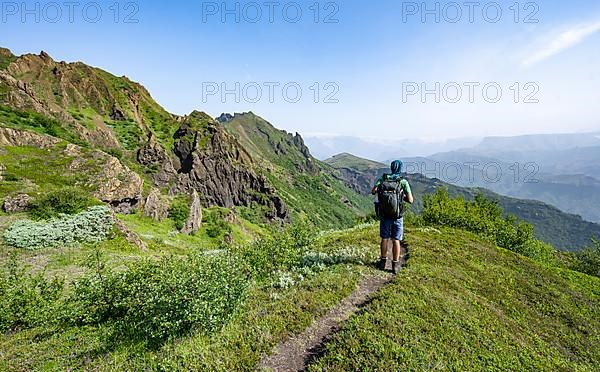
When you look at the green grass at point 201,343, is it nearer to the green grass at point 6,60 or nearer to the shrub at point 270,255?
the shrub at point 270,255

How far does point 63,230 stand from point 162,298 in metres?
16.8

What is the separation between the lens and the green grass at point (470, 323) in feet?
21.7

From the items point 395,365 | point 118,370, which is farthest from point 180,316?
point 395,365

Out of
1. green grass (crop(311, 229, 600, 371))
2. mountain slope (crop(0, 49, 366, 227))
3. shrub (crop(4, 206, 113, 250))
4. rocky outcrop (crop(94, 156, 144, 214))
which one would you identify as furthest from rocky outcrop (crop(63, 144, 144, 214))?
green grass (crop(311, 229, 600, 371))

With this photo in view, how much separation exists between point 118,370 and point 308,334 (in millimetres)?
4258

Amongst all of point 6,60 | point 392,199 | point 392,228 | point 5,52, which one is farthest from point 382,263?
point 5,52

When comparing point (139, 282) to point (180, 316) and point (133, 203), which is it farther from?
point (133, 203)

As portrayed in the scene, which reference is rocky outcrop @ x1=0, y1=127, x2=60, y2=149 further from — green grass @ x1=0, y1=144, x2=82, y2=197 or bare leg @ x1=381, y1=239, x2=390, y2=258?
bare leg @ x1=381, y1=239, x2=390, y2=258

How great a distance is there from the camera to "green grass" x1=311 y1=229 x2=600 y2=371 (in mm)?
6613

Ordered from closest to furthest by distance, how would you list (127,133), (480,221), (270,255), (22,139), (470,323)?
(470,323), (270,255), (22,139), (480,221), (127,133)

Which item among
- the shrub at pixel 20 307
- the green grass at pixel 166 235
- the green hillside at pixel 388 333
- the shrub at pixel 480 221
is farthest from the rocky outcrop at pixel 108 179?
the shrub at pixel 480 221

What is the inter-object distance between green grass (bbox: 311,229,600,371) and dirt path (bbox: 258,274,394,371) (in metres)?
0.41

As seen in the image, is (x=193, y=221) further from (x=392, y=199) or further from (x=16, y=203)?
(x=392, y=199)

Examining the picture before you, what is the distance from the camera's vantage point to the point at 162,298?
6.89 metres
